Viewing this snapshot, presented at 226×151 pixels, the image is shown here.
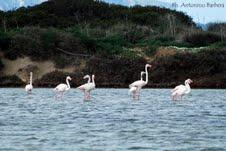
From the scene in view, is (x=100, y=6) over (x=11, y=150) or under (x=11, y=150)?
over

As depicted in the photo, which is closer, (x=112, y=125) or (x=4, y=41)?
(x=112, y=125)

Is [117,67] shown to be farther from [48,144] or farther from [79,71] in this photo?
[48,144]

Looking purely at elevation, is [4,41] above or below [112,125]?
above

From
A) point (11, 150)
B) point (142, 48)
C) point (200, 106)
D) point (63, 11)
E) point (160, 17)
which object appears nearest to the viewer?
point (11, 150)

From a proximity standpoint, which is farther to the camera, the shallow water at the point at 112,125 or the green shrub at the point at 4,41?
the green shrub at the point at 4,41

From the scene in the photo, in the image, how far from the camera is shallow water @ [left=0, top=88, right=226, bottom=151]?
2136cm

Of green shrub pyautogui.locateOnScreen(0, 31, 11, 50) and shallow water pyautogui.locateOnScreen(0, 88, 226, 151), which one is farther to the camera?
green shrub pyautogui.locateOnScreen(0, 31, 11, 50)

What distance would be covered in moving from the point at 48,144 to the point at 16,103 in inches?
650

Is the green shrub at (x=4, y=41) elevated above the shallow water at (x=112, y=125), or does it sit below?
above

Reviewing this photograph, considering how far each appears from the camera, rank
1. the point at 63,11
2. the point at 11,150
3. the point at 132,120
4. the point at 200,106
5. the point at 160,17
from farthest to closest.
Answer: the point at 63,11 → the point at 160,17 → the point at 200,106 → the point at 132,120 → the point at 11,150

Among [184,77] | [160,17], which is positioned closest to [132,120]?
[184,77]

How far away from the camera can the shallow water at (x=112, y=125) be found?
21.4 meters

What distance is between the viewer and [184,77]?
64.9 meters

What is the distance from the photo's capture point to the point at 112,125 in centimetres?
2630
